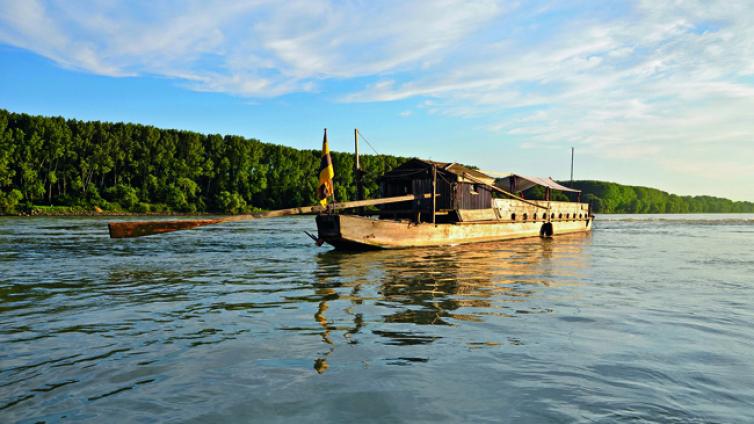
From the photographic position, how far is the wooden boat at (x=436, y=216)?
22094mm

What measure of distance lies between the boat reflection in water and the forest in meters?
35.7

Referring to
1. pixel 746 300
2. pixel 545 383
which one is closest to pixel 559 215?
pixel 746 300

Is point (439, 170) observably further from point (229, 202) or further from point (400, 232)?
point (229, 202)

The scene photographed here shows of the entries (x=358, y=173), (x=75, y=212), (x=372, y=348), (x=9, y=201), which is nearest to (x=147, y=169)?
(x=75, y=212)

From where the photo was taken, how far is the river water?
4719 millimetres

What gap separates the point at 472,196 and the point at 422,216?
3.76 meters

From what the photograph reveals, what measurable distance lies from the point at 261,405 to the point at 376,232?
59.0 ft

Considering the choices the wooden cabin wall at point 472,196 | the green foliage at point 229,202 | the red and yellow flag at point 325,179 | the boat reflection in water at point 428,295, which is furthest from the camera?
the green foliage at point 229,202

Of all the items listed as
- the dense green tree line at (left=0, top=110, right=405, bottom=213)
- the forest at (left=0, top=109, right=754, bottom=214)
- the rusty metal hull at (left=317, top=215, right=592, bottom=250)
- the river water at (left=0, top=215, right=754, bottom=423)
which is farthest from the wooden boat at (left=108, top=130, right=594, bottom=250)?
the dense green tree line at (left=0, top=110, right=405, bottom=213)

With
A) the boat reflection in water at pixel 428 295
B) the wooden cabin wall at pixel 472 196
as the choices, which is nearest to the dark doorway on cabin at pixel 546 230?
the wooden cabin wall at pixel 472 196

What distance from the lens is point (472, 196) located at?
98.7ft

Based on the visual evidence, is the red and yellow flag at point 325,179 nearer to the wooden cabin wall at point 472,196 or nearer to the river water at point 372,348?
the river water at point 372,348

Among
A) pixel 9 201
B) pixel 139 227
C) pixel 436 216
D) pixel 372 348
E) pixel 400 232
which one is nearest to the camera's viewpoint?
pixel 372 348

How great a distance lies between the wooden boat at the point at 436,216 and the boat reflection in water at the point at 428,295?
154 cm
